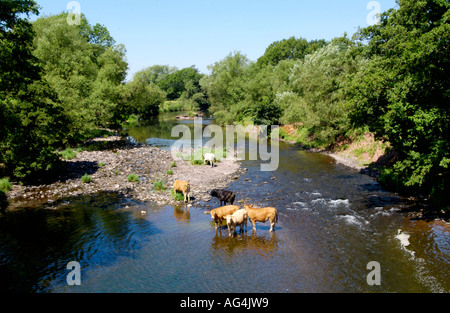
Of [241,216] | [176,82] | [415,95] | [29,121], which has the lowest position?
[241,216]

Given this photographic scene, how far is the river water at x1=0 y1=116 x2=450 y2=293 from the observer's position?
11.3 metres

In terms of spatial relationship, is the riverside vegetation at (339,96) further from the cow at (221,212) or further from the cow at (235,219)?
the cow at (221,212)

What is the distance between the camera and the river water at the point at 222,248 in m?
11.3

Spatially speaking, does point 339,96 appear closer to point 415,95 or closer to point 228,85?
point 415,95

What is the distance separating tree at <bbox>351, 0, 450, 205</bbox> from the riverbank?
12.4m

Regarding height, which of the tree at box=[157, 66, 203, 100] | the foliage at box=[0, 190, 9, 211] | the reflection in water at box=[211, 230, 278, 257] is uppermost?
the tree at box=[157, 66, 203, 100]

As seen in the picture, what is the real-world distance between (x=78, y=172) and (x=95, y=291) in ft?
60.0

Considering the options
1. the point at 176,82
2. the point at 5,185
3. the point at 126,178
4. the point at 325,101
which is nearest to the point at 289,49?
the point at 176,82

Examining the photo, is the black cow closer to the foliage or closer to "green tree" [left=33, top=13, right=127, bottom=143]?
the foliage

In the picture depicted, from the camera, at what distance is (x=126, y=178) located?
25.6 metres

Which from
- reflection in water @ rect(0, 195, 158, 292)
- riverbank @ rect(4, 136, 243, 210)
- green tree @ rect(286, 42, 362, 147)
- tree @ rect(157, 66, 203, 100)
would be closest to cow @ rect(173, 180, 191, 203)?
riverbank @ rect(4, 136, 243, 210)

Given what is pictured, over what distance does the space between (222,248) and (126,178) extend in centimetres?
1452

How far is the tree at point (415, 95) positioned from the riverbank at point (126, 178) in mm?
12430
